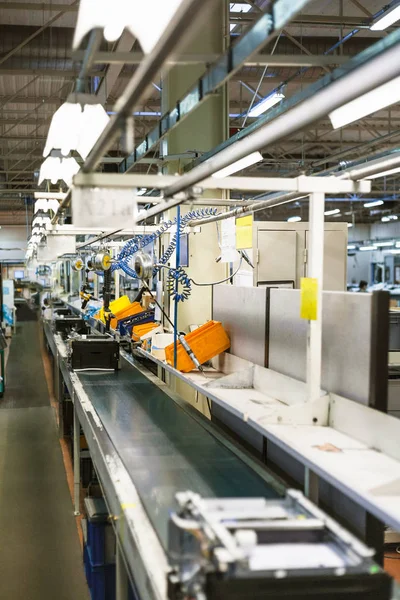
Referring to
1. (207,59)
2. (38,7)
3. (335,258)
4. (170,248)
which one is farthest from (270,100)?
(207,59)

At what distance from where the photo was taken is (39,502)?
202 inches

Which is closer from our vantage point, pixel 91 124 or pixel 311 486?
pixel 311 486

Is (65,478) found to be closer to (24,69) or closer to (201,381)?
(201,381)

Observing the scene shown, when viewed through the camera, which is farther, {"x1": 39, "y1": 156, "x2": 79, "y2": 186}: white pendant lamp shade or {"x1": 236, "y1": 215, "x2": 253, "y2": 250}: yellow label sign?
{"x1": 236, "y1": 215, "x2": 253, "y2": 250}: yellow label sign

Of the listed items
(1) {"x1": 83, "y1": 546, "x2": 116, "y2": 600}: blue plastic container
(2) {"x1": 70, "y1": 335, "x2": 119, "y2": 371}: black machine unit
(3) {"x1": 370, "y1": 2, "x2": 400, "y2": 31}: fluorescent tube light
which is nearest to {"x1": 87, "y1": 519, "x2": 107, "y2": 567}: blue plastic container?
(1) {"x1": 83, "y1": 546, "x2": 116, "y2": 600}: blue plastic container

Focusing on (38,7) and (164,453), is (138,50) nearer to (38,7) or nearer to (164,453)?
(38,7)

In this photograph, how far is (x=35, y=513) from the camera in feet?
16.0

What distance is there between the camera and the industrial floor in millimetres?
3791

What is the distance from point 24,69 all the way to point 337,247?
188 inches

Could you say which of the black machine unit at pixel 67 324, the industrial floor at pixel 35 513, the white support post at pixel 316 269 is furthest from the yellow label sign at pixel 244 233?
the black machine unit at pixel 67 324

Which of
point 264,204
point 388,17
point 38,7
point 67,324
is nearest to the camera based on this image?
point 264,204

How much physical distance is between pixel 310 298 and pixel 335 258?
3.32m

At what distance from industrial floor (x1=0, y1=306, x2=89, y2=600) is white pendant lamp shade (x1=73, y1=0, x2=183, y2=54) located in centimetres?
310

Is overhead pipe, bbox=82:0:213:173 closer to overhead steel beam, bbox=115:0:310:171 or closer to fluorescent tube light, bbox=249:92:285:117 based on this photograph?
overhead steel beam, bbox=115:0:310:171
